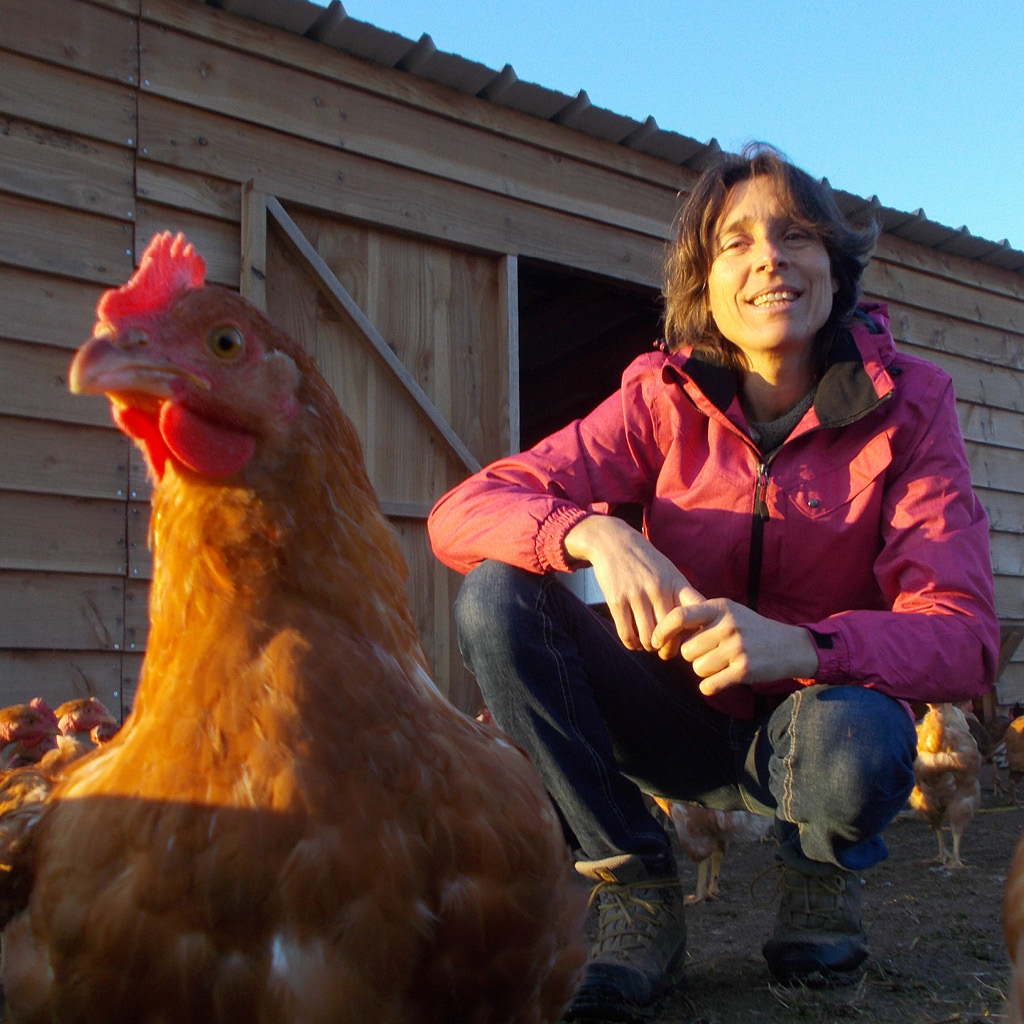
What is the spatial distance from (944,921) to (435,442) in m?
2.95

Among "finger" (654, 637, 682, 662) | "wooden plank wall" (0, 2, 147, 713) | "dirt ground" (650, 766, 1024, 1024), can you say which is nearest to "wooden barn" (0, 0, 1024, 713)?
"wooden plank wall" (0, 2, 147, 713)

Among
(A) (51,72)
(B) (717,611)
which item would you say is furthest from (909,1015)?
(A) (51,72)

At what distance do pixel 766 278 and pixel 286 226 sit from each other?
103 inches

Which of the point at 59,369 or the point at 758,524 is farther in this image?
the point at 59,369

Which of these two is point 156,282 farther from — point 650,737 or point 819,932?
point 819,932

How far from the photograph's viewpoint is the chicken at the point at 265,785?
3.63ft

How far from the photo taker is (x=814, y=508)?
7.31ft

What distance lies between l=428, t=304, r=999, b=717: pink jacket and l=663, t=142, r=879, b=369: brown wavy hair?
113 mm

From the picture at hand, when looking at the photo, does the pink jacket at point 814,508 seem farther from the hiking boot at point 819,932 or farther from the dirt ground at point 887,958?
the dirt ground at point 887,958

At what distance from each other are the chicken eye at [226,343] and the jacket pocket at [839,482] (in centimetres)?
141

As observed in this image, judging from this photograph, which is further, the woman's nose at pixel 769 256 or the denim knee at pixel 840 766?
the woman's nose at pixel 769 256

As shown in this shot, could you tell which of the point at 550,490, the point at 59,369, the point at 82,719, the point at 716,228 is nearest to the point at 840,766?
the point at 550,490

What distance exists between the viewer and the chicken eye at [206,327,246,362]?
1.29 m

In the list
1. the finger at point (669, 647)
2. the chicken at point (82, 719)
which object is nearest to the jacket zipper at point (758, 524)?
the finger at point (669, 647)
